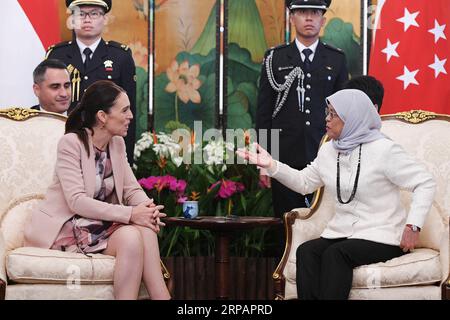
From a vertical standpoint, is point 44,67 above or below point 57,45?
below

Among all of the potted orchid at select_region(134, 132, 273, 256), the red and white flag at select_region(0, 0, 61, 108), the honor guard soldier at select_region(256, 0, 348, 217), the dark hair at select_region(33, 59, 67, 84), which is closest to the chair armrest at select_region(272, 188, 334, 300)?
the honor guard soldier at select_region(256, 0, 348, 217)

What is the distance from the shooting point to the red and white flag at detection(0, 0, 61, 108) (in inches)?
221

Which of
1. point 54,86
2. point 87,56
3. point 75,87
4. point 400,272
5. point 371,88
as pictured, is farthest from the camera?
point 87,56

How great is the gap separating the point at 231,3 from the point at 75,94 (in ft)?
4.62

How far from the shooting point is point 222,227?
14.4ft

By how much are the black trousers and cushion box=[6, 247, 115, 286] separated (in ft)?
2.78

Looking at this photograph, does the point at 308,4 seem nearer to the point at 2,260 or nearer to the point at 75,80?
the point at 75,80

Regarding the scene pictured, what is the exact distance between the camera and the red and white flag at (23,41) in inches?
221

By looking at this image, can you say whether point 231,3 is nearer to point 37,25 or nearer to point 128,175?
point 37,25

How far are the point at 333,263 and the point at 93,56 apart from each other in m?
2.38

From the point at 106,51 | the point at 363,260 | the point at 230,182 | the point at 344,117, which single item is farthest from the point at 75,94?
the point at 363,260

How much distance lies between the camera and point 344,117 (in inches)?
157

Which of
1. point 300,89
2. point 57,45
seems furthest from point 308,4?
point 57,45
